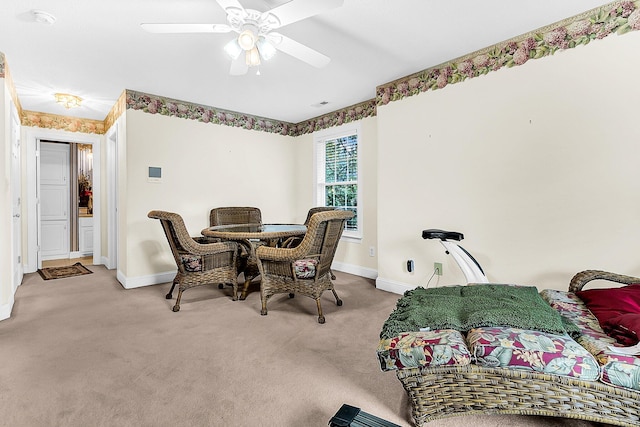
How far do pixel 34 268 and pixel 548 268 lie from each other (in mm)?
6624

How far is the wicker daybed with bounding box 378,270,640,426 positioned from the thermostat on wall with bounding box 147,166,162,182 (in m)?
3.65

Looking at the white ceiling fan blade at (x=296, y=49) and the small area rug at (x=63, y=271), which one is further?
the small area rug at (x=63, y=271)

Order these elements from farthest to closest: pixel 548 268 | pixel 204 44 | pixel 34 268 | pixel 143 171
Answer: pixel 34 268
pixel 143 171
pixel 204 44
pixel 548 268

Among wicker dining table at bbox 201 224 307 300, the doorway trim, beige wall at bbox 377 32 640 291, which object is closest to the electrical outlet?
beige wall at bbox 377 32 640 291

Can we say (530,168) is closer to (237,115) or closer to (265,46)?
(265,46)

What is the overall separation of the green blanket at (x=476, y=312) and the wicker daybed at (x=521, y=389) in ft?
0.36

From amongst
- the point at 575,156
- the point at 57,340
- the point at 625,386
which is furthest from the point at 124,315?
the point at 575,156

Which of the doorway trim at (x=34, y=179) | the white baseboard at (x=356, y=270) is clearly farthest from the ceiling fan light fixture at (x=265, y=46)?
the doorway trim at (x=34, y=179)

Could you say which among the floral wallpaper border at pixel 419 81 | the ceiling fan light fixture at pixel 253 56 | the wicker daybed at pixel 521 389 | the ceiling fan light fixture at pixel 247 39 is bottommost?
the wicker daybed at pixel 521 389

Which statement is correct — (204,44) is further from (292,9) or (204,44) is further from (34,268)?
(34,268)

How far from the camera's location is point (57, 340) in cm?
243

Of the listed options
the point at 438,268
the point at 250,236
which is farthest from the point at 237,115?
the point at 438,268

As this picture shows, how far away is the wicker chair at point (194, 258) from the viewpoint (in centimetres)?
303

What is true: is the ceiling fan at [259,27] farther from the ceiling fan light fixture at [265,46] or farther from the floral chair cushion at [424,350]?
the floral chair cushion at [424,350]
